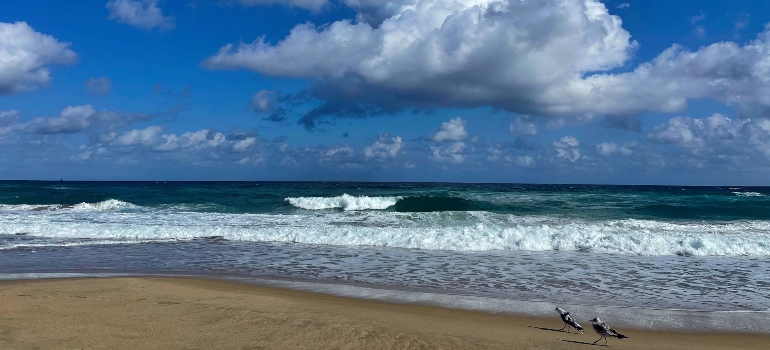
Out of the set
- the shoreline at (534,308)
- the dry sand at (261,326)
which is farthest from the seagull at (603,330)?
the shoreline at (534,308)

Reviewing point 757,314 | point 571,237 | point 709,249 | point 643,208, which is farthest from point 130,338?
point 643,208

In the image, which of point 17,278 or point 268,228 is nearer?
point 17,278

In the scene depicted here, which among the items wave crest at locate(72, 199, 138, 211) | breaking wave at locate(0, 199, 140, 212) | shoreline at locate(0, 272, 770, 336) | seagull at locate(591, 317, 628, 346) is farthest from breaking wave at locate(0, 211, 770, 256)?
seagull at locate(591, 317, 628, 346)

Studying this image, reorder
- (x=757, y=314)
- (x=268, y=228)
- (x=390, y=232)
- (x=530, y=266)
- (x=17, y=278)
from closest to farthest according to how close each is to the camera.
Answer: (x=757, y=314) → (x=17, y=278) → (x=530, y=266) → (x=390, y=232) → (x=268, y=228)

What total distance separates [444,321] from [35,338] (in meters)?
4.97

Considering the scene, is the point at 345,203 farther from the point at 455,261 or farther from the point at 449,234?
the point at 455,261

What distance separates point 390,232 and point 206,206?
19.5m

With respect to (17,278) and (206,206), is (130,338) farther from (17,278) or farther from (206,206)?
(206,206)

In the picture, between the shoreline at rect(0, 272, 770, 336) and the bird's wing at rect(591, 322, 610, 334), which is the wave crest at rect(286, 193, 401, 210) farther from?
the bird's wing at rect(591, 322, 610, 334)

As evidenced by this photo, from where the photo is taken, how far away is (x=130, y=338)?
598 centimetres

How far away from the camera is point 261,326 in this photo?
656cm

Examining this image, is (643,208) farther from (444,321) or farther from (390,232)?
(444,321)

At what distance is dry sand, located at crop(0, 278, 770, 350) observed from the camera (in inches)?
233

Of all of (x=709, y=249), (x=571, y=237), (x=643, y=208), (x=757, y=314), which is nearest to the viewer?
(x=757, y=314)
